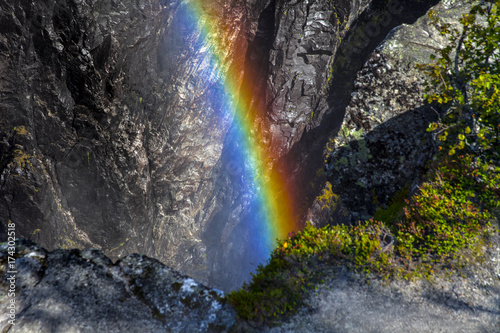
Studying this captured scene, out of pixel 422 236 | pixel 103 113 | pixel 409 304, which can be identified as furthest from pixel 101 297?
pixel 103 113

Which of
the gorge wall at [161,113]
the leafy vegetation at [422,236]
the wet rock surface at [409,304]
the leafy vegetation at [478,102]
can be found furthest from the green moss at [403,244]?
the gorge wall at [161,113]

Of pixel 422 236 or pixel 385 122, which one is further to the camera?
pixel 385 122

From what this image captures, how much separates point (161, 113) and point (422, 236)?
22.6 metres

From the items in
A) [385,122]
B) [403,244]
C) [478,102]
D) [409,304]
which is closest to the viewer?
[409,304]

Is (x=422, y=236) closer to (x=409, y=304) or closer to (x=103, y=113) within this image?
(x=409, y=304)

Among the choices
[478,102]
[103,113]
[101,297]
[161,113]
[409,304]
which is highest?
[161,113]

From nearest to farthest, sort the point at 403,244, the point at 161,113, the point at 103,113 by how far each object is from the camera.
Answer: the point at 403,244
the point at 103,113
the point at 161,113

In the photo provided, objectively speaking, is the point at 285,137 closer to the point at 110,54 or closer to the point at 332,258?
the point at 110,54

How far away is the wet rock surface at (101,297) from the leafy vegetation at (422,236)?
3.02ft

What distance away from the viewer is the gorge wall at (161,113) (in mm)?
17000

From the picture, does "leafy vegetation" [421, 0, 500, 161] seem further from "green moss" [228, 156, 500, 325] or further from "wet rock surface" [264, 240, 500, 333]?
"wet rock surface" [264, 240, 500, 333]

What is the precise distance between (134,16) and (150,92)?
6.05 metres

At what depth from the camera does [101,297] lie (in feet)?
20.5

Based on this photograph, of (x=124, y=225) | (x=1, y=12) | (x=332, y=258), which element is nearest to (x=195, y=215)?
(x=124, y=225)
